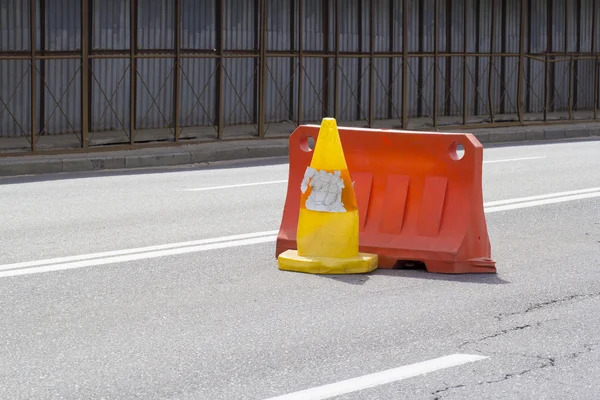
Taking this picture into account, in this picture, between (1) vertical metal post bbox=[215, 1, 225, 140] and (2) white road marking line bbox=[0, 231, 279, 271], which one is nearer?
(2) white road marking line bbox=[0, 231, 279, 271]

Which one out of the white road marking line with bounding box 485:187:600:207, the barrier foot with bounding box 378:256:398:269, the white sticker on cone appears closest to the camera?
the white sticker on cone

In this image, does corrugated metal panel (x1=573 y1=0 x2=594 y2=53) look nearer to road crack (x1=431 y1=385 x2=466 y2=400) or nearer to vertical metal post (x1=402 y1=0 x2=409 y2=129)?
vertical metal post (x1=402 y1=0 x2=409 y2=129)

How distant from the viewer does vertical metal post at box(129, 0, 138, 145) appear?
1786cm

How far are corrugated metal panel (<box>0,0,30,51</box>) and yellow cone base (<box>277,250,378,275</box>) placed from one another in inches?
432

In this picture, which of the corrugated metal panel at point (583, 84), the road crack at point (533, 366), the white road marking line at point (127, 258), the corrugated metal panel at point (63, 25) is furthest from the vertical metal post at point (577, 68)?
the road crack at point (533, 366)

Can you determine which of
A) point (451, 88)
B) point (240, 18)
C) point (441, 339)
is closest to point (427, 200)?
point (441, 339)

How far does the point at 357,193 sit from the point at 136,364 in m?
3.69

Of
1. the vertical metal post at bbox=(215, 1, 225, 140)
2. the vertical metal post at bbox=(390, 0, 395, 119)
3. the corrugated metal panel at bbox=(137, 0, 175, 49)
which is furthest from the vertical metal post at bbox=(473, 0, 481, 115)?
the corrugated metal panel at bbox=(137, 0, 175, 49)

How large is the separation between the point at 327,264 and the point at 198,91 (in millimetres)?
12759

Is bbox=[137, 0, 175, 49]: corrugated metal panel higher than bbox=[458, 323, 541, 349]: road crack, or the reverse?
bbox=[137, 0, 175, 49]: corrugated metal panel

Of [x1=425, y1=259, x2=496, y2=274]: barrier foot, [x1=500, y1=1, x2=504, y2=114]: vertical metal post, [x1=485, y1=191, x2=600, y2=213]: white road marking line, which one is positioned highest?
[x1=500, y1=1, x2=504, y2=114]: vertical metal post

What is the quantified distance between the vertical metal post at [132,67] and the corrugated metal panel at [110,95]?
0.29 meters

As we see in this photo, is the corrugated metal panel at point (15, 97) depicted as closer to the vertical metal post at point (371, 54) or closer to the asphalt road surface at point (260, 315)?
the vertical metal post at point (371, 54)

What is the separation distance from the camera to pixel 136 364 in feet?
20.4
